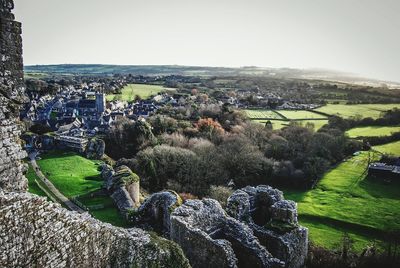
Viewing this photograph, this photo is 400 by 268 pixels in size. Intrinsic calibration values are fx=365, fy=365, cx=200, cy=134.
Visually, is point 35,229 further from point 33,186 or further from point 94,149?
point 94,149

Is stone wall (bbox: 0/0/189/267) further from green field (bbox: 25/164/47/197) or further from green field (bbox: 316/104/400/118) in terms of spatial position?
green field (bbox: 316/104/400/118)

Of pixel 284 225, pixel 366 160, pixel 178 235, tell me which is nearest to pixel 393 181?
pixel 366 160

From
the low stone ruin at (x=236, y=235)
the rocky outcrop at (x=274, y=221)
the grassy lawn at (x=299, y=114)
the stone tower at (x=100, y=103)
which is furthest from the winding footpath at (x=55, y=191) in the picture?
the grassy lawn at (x=299, y=114)

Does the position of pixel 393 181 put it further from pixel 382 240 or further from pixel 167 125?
pixel 167 125

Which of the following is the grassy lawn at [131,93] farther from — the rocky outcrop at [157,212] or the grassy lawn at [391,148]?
the rocky outcrop at [157,212]

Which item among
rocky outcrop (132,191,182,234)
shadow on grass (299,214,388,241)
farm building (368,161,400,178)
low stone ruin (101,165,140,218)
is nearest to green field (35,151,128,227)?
low stone ruin (101,165,140,218)

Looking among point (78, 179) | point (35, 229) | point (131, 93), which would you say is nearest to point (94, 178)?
point (78, 179)
